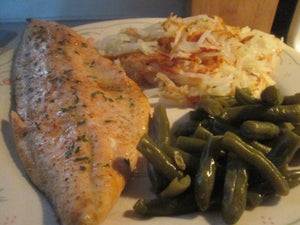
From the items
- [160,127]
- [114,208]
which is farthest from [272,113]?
[114,208]

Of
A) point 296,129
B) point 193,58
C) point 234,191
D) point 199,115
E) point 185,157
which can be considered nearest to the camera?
point 234,191

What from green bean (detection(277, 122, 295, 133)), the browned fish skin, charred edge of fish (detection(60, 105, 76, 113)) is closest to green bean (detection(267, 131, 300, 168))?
green bean (detection(277, 122, 295, 133))

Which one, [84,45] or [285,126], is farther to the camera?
[84,45]

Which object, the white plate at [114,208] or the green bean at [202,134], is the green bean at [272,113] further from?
the white plate at [114,208]

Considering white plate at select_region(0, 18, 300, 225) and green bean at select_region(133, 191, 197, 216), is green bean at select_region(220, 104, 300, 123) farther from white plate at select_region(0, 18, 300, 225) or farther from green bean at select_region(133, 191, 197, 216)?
green bean at select_region(133, 191, 197, 216)

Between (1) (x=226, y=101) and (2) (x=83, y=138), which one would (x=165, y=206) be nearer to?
(2) (x=83, y=138)
